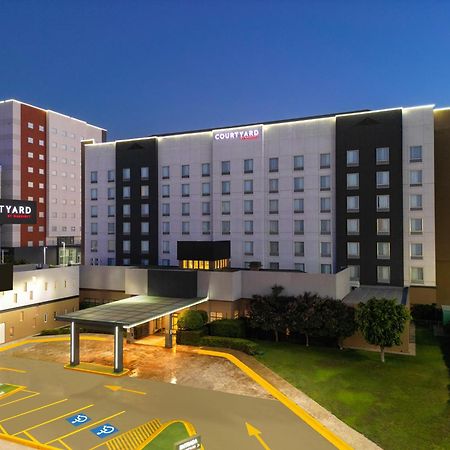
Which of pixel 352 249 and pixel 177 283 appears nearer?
pixel 177 283

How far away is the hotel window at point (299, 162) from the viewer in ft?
190

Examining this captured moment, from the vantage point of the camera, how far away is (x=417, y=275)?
5262 centimetres

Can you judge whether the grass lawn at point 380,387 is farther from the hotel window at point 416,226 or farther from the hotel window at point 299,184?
the hotel window at point 299,184

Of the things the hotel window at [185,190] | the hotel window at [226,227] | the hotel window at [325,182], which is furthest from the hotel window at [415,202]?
the hotel window at [185,190]

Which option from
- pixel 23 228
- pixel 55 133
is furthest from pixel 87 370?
pixel 55 133

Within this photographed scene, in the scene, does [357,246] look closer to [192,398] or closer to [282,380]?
[282,380]

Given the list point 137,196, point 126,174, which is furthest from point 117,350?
point 126,174

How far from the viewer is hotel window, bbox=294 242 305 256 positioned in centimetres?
5752

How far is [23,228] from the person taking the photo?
96.2m

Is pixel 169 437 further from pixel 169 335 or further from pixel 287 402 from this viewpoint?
pixel 169 335

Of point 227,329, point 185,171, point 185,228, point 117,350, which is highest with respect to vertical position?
point 185,171

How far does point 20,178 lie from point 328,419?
307ft

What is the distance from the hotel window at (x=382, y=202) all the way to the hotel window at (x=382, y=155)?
183 inches

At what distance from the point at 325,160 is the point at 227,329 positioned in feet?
95.3
